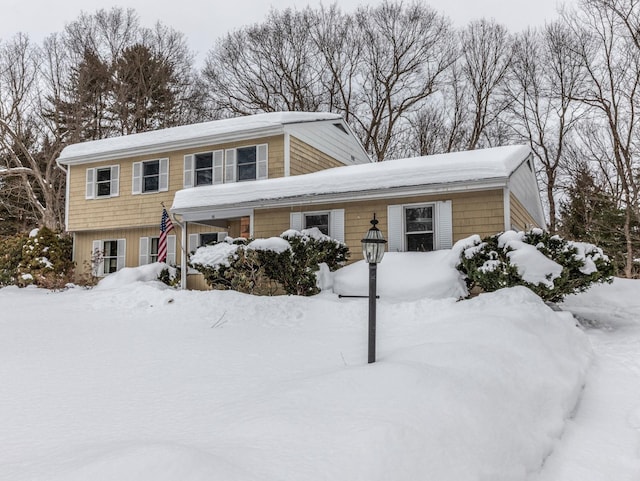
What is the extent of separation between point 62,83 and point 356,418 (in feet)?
88.0

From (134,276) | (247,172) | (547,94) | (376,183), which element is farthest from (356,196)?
(547,94)

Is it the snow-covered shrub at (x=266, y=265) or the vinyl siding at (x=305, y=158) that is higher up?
the vinyl siding at (x=305, y=158)

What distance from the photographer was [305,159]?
15742mm

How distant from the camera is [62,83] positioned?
2392 centimetres

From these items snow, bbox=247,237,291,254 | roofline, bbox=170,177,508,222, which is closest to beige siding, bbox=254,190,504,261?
roofline, bbox=170,177,508,222

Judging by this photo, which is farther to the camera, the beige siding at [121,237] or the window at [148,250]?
the window at [148,250]

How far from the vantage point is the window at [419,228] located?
11.3 metres

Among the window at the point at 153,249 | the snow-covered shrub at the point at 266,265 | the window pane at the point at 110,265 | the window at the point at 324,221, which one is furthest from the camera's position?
the window pane at the point at 110,265

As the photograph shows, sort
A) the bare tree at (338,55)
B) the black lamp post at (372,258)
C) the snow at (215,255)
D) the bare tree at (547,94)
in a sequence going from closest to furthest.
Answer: the black lamp post at (372,258)
the snow at (215,255)
the bare tree at (547,94)
the bare tree at (338,55)

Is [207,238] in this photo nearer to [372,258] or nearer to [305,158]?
[305,158]

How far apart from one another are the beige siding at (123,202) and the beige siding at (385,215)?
139 inches

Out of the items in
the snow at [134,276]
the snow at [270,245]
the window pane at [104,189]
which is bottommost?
the snow at [134,276]

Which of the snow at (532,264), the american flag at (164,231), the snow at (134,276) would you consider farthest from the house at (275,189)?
the snow at (532,264)

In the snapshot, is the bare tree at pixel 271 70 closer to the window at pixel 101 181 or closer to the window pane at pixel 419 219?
the window at pixel 101 181
